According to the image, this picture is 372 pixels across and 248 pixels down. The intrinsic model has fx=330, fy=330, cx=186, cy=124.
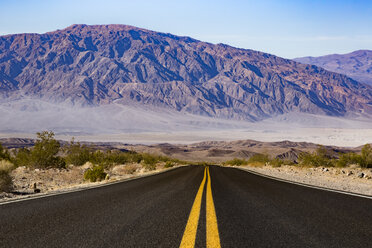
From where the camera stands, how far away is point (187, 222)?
5168 mm

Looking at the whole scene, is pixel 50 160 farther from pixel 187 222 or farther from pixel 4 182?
pixel 187 222

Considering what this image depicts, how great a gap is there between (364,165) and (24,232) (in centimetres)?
2625

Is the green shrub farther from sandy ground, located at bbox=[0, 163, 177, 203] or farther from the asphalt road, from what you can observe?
the asphalt road

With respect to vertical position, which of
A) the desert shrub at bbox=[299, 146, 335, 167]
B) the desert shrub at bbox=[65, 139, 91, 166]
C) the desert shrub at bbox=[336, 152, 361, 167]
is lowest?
the desert shrub at bbox=[65, 139, 91, 166]

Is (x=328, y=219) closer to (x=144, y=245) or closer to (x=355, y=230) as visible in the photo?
(x=355, y=230)

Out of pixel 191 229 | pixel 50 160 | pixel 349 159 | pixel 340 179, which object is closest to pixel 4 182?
pixel 191 229

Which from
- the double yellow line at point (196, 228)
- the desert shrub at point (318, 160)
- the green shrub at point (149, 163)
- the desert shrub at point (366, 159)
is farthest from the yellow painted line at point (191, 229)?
the green shrub at point (149, 163)

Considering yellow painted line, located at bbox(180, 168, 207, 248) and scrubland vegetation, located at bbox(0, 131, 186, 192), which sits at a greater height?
yellow painted line, located at bbox(180, 168, 207, 248)

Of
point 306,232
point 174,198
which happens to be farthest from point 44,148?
point 306,232

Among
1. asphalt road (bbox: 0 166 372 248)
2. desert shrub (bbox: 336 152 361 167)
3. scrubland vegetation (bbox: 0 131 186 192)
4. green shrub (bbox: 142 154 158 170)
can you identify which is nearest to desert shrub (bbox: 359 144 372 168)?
desert shrub (bbox: 336 152 361 167)

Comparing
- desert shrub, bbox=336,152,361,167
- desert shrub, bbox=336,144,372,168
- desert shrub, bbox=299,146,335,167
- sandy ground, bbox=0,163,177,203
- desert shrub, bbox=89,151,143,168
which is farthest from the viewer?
desert shrub, bbox=89,151,143,168

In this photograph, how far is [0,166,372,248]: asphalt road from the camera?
421 cm

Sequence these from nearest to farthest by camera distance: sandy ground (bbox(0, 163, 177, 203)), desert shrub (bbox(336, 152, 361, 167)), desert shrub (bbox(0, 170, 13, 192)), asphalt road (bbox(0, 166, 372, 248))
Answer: asphalt road (bbox(0, 166, 372, 248))
sandy ground (bbox(0, 163, 177, 203))
desert shrub (bbox(0, 170, 13, 192))
desert shrub (bbox(336, 152, 361, 167))

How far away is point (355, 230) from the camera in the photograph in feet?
15.6
